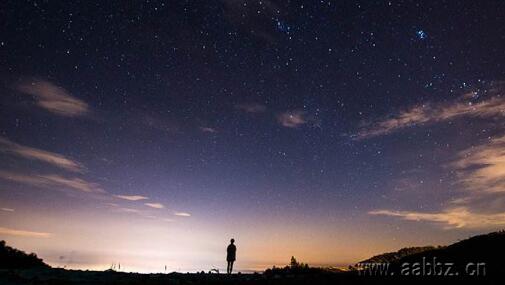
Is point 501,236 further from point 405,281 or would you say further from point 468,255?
point 405,281

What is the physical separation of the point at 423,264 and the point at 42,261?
2367cm

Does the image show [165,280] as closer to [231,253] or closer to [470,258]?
[231,253]

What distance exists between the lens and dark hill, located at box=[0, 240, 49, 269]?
2258cm

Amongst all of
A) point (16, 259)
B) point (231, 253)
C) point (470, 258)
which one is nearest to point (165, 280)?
point (231, 253)

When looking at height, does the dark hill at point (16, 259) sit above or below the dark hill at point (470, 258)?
below

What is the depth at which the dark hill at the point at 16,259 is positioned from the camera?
889 inches

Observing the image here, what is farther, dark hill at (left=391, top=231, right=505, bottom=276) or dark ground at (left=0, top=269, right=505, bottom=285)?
dark hill at (left=391, top=231, right=505, bottom=276)

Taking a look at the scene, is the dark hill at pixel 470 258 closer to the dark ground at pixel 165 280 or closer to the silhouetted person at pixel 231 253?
the dark ground at pixel 165 280

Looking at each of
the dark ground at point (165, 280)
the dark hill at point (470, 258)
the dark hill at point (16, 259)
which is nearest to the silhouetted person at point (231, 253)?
the dark ground at point (165, 280)

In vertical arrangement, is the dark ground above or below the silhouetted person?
below

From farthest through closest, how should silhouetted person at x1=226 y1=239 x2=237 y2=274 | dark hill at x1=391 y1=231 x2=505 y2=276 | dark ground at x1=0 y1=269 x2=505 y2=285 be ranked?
silhouetted person at x1=226 y1=239 x2=237 y2=274
dark hill at x1=391 y1=231 x2=505 y2=276
dark ground at x1=0 y1=269 x2=505 y2=285

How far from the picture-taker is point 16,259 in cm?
2372

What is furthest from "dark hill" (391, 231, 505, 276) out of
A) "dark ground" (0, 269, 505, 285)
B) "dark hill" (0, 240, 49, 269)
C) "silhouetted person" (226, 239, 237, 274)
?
"dark hill" (0, 240, 49, 269)

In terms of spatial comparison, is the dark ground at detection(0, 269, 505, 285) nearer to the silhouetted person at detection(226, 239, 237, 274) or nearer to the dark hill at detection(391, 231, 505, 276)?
the dark hill at detection(391, 231, 505, 276)
